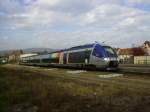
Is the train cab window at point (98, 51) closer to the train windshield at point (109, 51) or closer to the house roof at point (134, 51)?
the train windshield at point (109, 51)

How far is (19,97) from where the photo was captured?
14.9 metres

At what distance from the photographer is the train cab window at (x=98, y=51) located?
31452 mm

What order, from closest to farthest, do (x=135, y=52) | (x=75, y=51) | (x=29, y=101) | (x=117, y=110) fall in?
1. (x=117, y=110)
2. (x=29, y=101)
3. (x=75, y=51)
4. (x=135, y=52)

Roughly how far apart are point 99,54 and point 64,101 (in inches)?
763

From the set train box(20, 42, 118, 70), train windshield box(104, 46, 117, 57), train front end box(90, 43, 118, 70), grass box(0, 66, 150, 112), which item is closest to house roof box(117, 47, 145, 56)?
train box(20, 42, 118, 70)

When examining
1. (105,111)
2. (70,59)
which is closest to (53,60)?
(70,59)

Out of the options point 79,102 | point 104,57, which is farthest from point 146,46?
point 79,102

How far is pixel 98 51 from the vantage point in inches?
1256

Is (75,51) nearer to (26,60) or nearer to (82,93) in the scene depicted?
(82,93)

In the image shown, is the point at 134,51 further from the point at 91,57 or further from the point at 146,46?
the point at 91,57

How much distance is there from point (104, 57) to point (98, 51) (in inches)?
48.5

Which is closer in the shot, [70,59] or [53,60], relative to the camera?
[70,59]

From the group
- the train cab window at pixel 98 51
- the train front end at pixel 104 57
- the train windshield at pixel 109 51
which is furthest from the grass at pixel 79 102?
the train windshield at pixel 109 51

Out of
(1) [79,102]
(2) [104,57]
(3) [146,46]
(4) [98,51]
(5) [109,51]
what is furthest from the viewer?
(3) [146,46]
